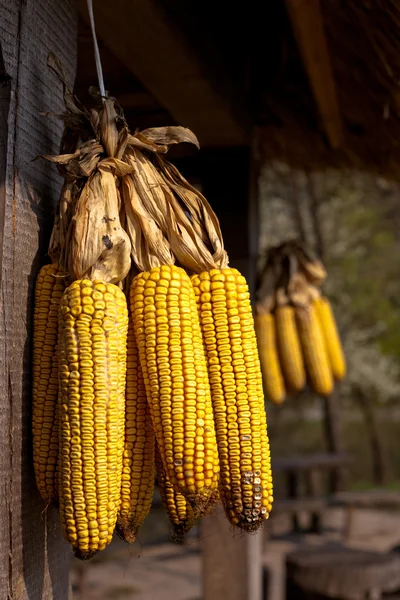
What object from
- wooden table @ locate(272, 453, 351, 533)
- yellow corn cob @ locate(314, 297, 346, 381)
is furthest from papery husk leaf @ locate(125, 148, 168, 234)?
wooden table @ locate(272, 453, 351, 533)

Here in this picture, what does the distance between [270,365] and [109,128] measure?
92.7 inches

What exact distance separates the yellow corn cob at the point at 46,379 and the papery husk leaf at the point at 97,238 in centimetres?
7

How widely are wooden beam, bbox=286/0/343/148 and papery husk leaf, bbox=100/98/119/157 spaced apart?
0.90 metres

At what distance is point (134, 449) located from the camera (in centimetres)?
136

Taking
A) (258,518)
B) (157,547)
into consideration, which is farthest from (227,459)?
(157,547)

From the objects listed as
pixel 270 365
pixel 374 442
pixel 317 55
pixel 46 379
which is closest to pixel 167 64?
pixel 317 55

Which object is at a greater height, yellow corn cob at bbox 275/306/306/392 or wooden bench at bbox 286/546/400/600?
yellow corn cob at bbox 275/306/306/392

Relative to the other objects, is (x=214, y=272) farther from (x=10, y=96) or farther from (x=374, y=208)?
(x=374, y=208)

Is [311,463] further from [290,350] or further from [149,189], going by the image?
[149,189]

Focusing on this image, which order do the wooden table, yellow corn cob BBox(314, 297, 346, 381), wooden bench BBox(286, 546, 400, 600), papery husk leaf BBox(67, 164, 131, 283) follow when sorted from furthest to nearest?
the wooden table → wooden bench BBox(286, 546, 400, 600) → yellow corn cob BBox(314, 297, 346, 381) → papery husk leaf BBox(67, 164, 131, 283)

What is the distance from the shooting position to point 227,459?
1.32 m

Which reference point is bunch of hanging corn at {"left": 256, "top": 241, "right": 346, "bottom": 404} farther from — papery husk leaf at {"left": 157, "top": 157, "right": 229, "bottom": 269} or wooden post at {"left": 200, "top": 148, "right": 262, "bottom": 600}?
papery husk leaf at {"left": 157, "top": 157, "right": 229, "bottom": 269}

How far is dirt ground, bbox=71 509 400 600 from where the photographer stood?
686 centimetres

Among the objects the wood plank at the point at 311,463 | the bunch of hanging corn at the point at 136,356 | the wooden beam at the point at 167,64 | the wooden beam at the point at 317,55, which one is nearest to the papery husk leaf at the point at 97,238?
the bunch of hanging corn at the point at 136,356
